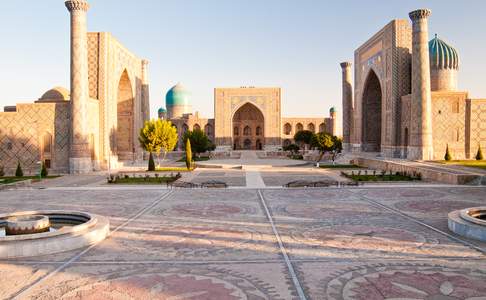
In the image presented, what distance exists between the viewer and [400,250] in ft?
19.7

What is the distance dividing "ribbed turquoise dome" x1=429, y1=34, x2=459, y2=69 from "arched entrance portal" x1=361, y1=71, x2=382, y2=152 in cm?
504

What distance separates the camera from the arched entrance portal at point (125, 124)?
90.9 ft

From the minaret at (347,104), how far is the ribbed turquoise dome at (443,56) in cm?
847

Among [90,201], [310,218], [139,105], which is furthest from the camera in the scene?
[139,105]

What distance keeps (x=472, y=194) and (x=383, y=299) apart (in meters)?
9.58

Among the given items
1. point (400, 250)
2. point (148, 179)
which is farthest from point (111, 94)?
point (400, 250)

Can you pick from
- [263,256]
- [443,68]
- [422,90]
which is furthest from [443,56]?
[263,256]

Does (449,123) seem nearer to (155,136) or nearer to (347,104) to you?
(347,104)

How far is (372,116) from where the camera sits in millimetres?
31703

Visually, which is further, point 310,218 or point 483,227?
point 310,218

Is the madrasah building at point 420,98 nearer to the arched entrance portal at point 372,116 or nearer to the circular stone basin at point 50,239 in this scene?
the arched entrance portal at point 372,116

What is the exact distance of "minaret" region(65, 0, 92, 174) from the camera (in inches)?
779

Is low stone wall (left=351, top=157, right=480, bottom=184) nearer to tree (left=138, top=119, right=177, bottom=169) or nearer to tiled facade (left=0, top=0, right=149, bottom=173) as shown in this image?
tree (left=138, top=119, right=177, bottom=169)

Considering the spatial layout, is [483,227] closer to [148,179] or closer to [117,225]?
[117,225]
